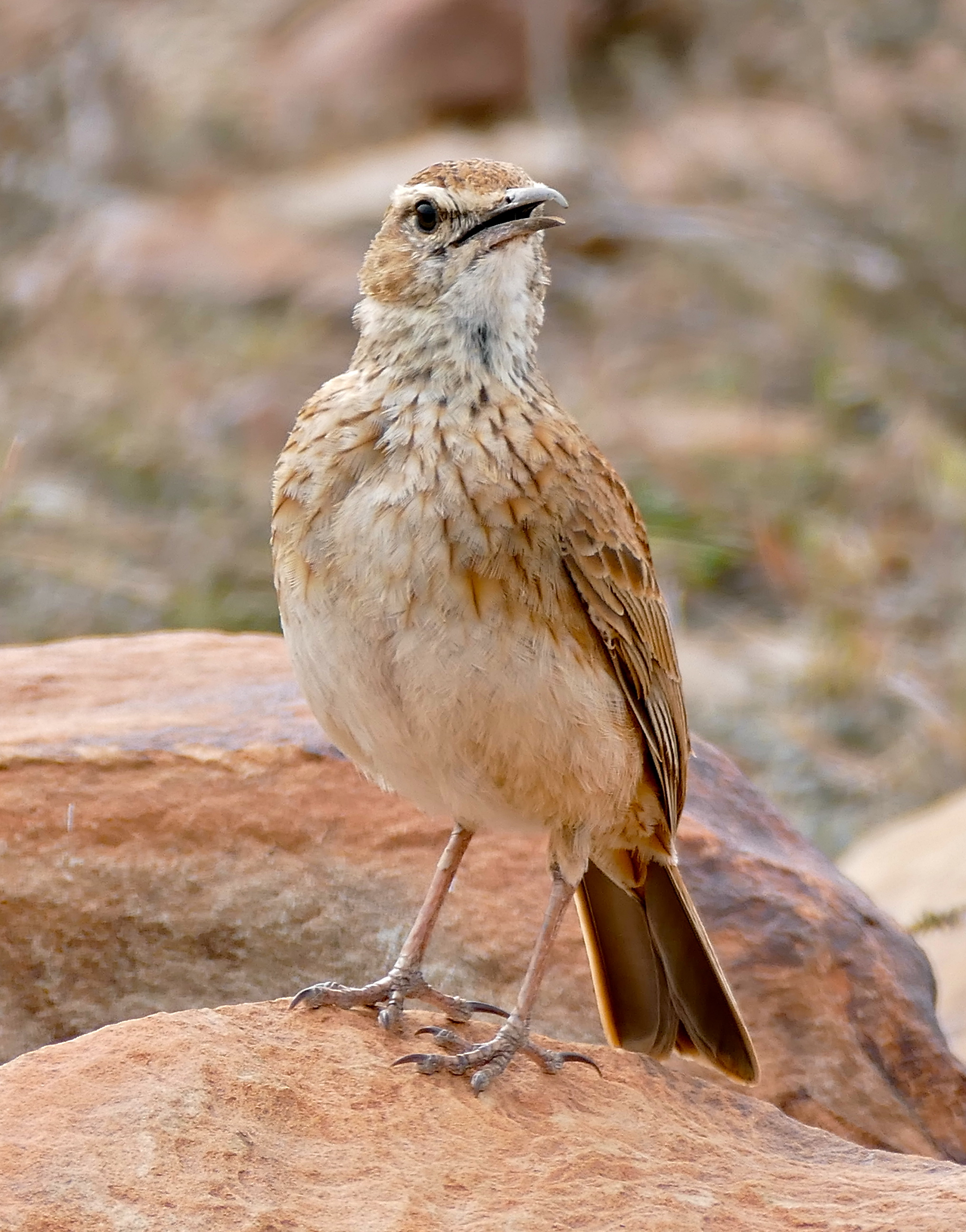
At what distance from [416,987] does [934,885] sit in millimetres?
2708

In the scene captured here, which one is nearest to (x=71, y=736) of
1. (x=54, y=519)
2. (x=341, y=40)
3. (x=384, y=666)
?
(x=384, y=666)

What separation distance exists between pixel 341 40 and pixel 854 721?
942 centimetres

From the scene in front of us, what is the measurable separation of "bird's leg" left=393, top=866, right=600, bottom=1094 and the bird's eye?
153cm

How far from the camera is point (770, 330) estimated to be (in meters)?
12.0

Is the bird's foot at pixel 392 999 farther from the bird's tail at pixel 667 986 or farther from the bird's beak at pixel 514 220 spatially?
the bird's beak at pixel 514 220

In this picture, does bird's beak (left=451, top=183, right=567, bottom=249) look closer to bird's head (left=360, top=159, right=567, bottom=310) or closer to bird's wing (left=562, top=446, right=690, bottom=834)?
bird's head (left=360, top=159, right=567, bottom=310)

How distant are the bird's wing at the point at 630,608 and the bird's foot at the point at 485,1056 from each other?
0.66 metres

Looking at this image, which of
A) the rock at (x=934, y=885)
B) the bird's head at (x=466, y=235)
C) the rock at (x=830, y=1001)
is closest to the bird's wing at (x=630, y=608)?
the bird's head at (x=466, y=235)

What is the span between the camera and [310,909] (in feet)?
15.6

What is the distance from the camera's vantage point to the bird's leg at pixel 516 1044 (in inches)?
154

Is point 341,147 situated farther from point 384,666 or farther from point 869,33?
point 384,666

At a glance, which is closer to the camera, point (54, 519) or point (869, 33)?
point (54, 519)

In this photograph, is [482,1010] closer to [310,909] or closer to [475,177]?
[310,909]

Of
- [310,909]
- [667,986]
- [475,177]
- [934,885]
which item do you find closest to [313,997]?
[310,909]
